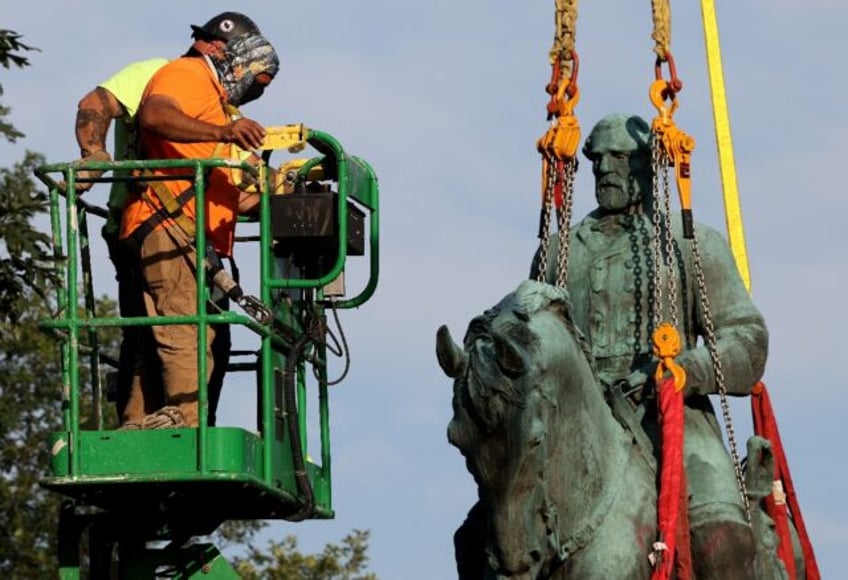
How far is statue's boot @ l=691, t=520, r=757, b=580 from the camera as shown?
16.8 metres

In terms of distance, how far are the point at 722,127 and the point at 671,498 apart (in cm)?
413

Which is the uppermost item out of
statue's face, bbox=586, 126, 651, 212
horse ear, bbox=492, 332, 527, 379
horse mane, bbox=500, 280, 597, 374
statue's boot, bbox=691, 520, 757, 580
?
statue's face, bbox=586, 126, 651, 212

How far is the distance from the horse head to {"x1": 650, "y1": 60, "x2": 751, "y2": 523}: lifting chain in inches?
64.8

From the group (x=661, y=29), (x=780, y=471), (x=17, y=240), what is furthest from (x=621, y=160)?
(x=17, y=240)

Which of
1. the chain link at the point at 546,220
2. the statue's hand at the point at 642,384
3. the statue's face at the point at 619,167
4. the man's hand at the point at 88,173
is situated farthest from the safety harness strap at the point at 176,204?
the statue's hand at the point at 642,384

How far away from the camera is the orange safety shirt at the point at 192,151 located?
17.8 meters

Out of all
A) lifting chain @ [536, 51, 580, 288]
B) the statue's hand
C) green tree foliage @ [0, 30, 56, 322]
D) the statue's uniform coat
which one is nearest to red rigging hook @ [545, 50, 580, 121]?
lifting chain @ [536, 51, 580, 288]

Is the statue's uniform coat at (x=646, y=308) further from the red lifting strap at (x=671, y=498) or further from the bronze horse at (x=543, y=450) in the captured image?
the bronze horse at (x=543, y=450)

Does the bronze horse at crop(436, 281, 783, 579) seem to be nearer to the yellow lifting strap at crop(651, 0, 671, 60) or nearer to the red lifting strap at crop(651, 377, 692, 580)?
the red lifting strap at crop(651, 377, 692, 580)

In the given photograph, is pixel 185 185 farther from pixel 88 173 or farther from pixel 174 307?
pixel 174 307

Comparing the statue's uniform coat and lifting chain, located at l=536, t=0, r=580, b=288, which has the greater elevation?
lifting chain, located at l=536, t=0, r=580, b=288

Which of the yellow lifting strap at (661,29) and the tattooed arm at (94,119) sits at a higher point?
the yellow lifting strap at (661,29)

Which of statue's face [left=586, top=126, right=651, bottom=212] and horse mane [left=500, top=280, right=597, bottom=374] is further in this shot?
statue's face [left=586, top=126, right=651, bottom=212]

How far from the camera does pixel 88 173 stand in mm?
17844
